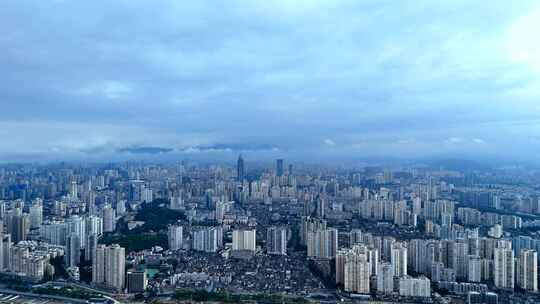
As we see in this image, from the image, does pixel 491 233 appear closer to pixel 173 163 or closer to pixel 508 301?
pixel 508 301

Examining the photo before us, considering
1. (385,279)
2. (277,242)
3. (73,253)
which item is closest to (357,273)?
(385,279)

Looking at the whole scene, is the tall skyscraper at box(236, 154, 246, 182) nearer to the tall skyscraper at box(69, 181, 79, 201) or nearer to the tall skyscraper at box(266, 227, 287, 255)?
the tall skyscraper at box(69, 181, 79, 201)

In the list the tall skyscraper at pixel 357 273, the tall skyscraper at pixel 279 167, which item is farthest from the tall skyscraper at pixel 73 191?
the tall skyscraper at pixel 357 273

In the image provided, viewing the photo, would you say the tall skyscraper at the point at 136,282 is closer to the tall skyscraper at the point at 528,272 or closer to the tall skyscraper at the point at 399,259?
the tall skyscraper at the point at 399,259

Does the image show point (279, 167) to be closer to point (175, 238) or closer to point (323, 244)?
point (175, 238)

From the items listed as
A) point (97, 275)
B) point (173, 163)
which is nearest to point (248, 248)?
point (97, 275)

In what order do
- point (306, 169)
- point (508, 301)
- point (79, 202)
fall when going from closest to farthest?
point (508, 301), point (79, 202), point (306, 169)
